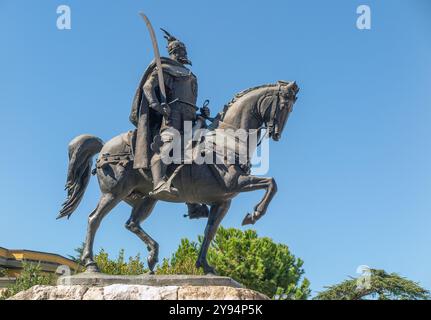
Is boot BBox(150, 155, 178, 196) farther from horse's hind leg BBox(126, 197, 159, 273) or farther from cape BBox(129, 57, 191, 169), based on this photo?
horse's hind leg BBox(126, 197, 159, 273)

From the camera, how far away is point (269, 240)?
3975 centimetres

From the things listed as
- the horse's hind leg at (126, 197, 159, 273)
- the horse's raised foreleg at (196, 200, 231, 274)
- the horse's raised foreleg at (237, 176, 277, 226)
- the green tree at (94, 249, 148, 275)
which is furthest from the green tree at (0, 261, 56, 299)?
the horse's raised foreleg at (237, 176, 277, 226)

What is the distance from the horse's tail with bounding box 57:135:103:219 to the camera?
12547 millimetres

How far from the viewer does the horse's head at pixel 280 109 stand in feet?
38.1

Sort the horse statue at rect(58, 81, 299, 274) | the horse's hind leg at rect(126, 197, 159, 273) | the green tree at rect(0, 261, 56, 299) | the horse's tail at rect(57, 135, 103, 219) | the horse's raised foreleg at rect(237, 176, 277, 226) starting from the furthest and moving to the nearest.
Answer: the green tree at rect(0, 261, 56, 299), the horse's tail at rect(57, 135, 103, 219), the horse's hind leg at rect(126, 197, 159, 273), the horse statue at rect(58, 81, 299, 274), the horse's raised foreleg at rect(237, 176, 277, 226)

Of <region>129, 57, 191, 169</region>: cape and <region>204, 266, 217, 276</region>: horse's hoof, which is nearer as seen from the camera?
<region>204, 266, 217, 276</region>: horse's hoof

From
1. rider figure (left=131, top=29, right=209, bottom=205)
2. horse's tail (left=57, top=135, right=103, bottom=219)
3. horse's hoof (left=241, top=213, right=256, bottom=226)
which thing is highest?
rider figure (left=131, top=29, right=209, bottom=205)

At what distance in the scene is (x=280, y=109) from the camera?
11617 mm

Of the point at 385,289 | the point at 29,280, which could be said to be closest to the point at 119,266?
the point at 29,280

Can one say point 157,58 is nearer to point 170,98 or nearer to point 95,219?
point 170,98

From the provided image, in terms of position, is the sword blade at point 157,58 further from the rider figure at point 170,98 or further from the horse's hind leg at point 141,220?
the horse's hind leg at point 141,220
